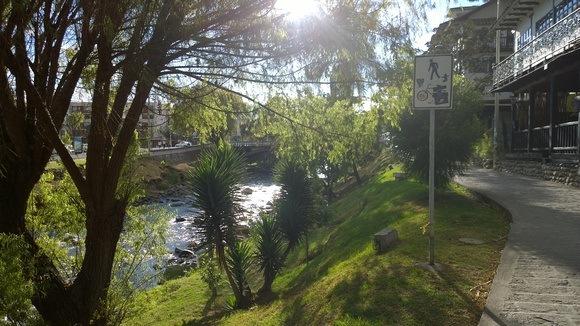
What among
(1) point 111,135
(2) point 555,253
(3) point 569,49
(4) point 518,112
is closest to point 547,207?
(2) point 555,253

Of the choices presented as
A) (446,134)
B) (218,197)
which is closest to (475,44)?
(446,134)

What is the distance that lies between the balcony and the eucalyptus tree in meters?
8.98

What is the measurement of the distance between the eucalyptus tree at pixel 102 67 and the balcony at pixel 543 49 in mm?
8979

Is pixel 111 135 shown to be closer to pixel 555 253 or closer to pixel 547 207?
pixel 555 253

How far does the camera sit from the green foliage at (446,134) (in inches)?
520

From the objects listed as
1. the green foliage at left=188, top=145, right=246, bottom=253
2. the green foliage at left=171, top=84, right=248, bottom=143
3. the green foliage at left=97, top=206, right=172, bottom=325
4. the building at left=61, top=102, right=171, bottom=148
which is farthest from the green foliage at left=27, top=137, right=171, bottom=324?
the green foliage at left=188, top=145, right=246, bottom=253

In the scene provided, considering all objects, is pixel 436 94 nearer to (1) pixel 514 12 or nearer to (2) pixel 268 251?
(2) pixel 268 251

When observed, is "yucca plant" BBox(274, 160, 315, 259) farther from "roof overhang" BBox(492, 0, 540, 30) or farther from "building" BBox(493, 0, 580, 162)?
"roof overhang" BBox(492, 0, 540, 30)

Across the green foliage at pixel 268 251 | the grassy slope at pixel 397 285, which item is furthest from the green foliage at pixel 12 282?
the green foliage at pixel 268 251

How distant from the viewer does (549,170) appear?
662 inches

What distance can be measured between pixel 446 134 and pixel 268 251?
5.93m

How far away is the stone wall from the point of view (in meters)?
14.5

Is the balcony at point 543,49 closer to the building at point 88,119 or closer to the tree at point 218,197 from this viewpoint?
the tree at point 218,197

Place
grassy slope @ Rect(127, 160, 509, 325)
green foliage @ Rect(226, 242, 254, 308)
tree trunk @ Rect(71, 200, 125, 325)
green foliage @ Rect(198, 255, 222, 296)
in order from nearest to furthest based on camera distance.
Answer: grassy slope @ Rect(127, 160, 509, 325) → tree trunk @ Rect(71, 200, 125, 325) → green foliage @ Rect(226, 242, 254, 308) → green foliage @ Rect(198, 255, 222, 296)
